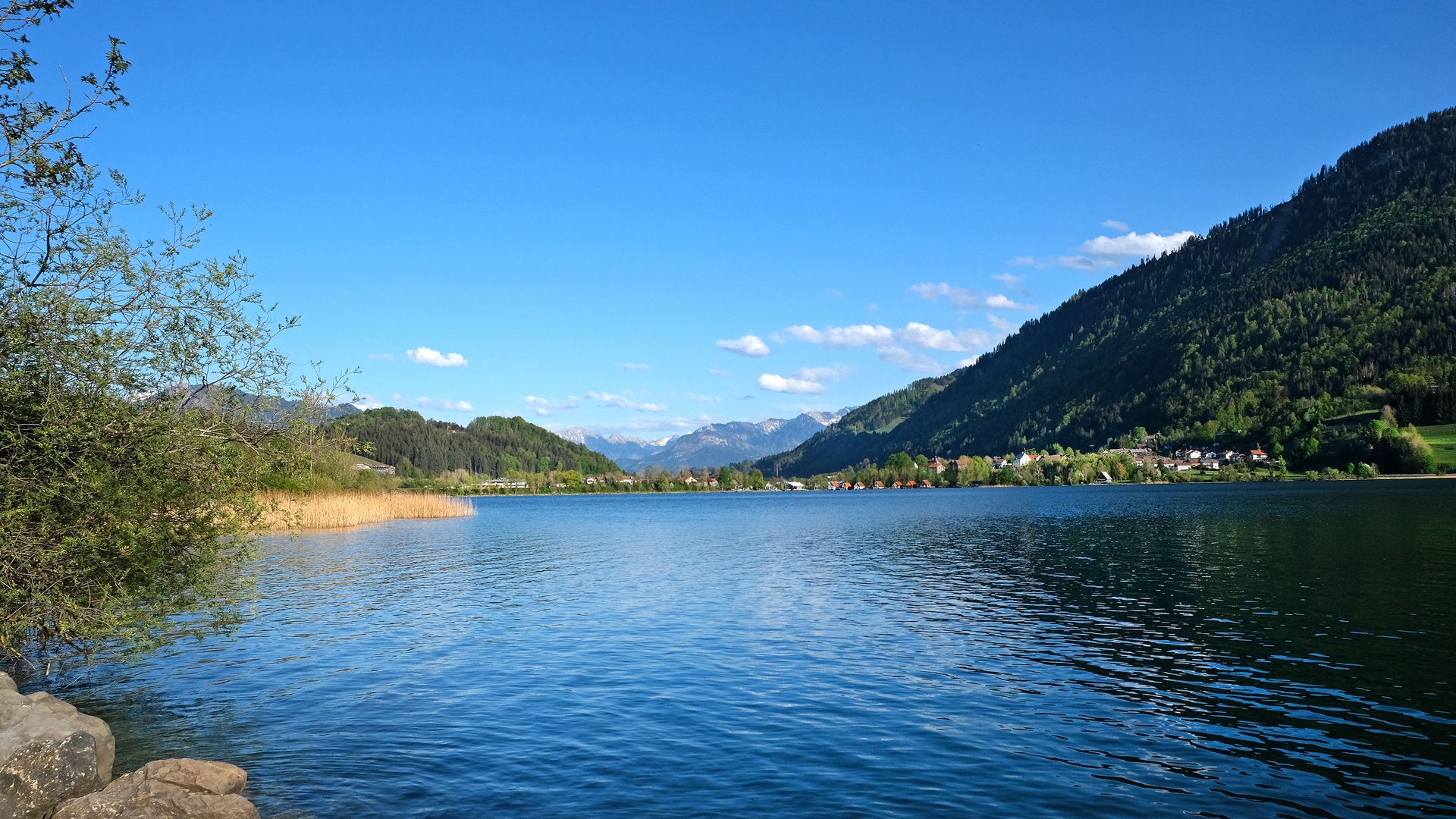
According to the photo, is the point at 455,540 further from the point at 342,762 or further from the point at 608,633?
the point at 342,762

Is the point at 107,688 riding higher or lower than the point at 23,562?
lower

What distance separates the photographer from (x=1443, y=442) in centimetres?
18212

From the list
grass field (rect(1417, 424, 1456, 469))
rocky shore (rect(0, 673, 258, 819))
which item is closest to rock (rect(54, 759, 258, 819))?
rocky shore (rect(0, 673, 258, 819))

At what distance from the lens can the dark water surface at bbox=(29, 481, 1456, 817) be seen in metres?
16.1

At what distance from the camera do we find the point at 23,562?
61.6 feet

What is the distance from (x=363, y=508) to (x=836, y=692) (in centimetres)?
9328

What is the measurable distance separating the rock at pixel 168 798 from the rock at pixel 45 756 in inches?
33.2

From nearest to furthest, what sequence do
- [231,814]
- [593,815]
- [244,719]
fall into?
[231,814]
[593,815]
[244,719]

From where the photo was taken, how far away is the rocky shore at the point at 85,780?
13.9m

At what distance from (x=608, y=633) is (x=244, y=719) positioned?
13373 millimetres

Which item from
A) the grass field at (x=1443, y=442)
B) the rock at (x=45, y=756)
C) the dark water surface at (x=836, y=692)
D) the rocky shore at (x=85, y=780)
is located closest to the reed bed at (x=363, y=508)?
the dark water surface at (x=836, y=692)

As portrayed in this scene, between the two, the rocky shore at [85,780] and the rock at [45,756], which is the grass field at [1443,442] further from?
the rock at [45,756]

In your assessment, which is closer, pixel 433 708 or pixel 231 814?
pixel 231 814

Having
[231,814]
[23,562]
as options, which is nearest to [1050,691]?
[231,814]
